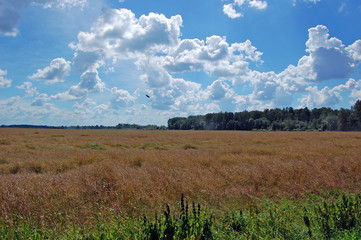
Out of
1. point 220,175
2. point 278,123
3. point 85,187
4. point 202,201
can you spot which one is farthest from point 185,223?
point 278,123

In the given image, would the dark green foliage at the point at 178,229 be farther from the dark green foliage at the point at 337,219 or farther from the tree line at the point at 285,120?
the tree line at the point at 285,120

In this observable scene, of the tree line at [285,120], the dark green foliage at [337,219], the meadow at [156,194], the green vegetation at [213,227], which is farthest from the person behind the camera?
the tree line at [285,120]

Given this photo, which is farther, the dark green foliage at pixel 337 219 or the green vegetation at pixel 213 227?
the dark green foliage at pixel 337 219

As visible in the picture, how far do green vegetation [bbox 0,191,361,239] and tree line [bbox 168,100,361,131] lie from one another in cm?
10588

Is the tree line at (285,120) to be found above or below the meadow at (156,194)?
above

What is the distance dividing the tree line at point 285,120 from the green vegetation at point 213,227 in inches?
4169

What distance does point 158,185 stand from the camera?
6.49 metres

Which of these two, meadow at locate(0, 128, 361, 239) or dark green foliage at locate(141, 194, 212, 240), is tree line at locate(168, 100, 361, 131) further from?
dark green foliage at locate(141, 194, 212, 240)

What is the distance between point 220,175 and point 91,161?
263 inches

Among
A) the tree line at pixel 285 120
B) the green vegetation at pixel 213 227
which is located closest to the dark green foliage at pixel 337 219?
the green vegetation at pixel 213 227

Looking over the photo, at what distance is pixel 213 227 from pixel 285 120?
118 m

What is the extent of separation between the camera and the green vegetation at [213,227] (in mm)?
3863

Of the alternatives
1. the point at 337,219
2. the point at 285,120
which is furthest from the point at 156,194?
the point at 285,120

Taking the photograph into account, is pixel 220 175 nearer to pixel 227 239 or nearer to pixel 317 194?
pixel 317 194
